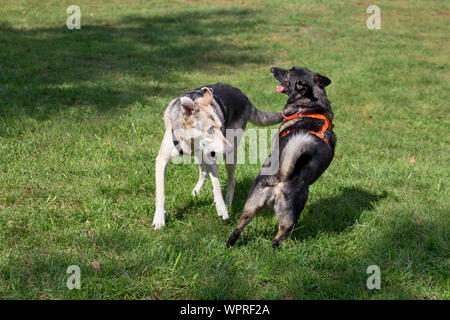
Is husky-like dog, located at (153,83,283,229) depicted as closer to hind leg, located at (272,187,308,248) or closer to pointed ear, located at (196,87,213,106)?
pointed ear, located at (196,87,213,106)

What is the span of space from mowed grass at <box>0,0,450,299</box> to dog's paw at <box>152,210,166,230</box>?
8cm

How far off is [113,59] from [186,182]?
818 centimetres

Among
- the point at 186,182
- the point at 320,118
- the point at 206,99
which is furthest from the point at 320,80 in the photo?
the point at 186,182

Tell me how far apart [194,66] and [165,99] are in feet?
11.8

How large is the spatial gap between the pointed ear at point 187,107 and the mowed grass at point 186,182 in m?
1.31

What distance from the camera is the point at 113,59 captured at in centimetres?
1288

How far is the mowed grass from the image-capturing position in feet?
13.1

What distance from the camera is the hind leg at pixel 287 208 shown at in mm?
4320

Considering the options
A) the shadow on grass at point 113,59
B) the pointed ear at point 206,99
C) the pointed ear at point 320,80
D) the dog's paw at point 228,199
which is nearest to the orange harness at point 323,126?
the pointed ear at point 320,80

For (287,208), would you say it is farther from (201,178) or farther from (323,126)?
(201,178)

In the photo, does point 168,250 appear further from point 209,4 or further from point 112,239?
point 209,4

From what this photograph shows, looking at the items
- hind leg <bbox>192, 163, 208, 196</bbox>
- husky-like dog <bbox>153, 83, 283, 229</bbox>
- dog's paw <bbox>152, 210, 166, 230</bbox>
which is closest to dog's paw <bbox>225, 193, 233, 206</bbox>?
hind leg <bbox>192, 163, 208, 196</bbox>

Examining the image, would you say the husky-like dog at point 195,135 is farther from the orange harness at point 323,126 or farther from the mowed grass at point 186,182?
the orange harness at point 323,126
